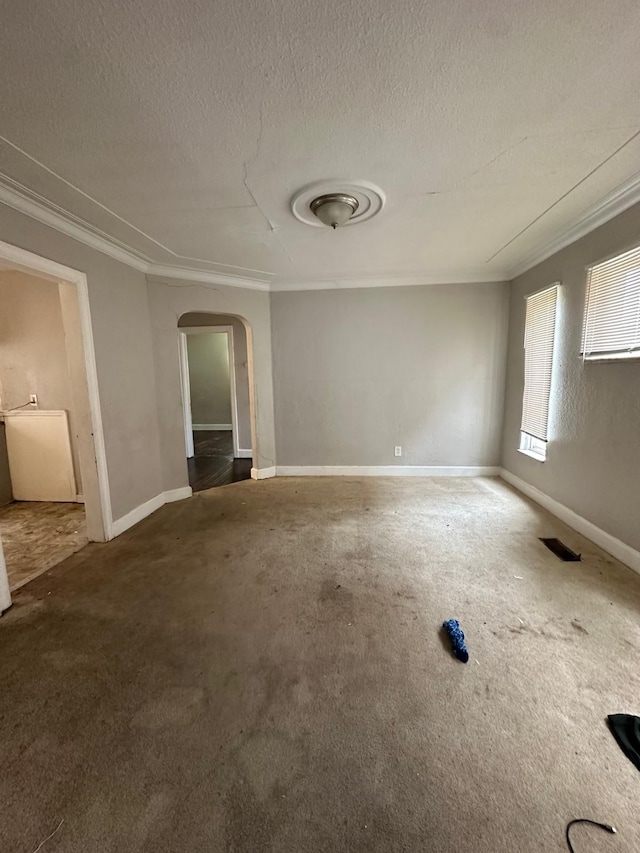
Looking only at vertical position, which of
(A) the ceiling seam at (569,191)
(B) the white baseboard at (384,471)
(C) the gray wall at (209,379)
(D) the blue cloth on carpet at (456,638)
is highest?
(A) the ceiling seam at (569,191)

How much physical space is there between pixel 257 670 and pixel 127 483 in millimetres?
2238

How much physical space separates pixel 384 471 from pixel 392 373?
4.17ft

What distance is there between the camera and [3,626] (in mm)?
1932

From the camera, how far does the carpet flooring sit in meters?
1.06

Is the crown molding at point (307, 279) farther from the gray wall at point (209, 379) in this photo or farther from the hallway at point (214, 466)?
the gray wall at point (209, 379)

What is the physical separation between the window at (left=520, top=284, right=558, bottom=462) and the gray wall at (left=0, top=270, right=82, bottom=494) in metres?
4.58

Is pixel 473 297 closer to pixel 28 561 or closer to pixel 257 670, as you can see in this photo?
pixel 257 670

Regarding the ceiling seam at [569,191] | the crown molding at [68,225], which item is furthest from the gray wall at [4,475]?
the ceiling seam at [569,191]

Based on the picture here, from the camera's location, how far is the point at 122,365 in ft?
10.2

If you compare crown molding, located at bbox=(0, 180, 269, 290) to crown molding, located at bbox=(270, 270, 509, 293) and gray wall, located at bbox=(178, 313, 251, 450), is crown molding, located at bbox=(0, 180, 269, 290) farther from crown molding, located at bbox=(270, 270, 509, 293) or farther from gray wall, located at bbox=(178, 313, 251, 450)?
gray wall, located at bbox=(178, 313, 251, 450)

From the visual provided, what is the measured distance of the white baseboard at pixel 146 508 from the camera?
9.97ft

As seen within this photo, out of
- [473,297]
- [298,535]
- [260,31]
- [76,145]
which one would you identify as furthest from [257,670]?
[473,297]

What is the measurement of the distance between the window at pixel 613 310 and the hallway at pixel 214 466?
12.8ft

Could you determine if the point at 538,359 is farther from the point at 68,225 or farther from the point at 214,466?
the point at 214,466
